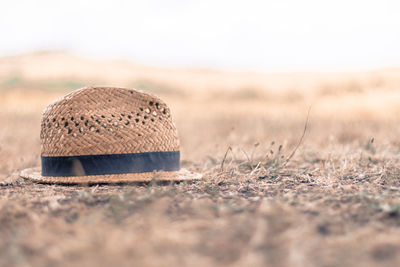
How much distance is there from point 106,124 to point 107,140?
4.9 inches

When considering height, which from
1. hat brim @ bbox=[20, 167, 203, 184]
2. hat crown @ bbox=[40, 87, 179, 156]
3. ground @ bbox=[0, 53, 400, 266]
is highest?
hat crown @ bbox=[40, 87, 179, 156]

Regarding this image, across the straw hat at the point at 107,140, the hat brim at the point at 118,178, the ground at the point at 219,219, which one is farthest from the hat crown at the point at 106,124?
the ground at the point at 219,219

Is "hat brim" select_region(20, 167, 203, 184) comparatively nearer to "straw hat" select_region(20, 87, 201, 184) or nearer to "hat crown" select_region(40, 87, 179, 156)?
"straw hat" select_region(20, 87, 201, 184)

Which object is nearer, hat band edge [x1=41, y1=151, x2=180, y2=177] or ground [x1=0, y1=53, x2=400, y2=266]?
ground [x1=0, y1=53, x2=400, y2=266]

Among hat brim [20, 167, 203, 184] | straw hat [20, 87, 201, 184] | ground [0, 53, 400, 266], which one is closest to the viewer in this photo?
ground [0, 53, 400, 266]

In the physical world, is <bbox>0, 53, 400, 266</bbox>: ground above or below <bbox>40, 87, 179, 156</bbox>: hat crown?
below

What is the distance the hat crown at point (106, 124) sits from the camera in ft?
11.2

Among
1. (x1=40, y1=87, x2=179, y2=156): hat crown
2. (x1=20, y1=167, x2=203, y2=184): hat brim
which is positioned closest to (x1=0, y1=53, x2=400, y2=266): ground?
(x1=20, y1=167, x2=203, y2=184): hat brim

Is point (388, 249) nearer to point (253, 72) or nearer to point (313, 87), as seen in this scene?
point (313, 87)

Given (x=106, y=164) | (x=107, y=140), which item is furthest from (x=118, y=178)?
(x=107, y=140)

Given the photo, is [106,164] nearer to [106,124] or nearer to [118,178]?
[118,178]

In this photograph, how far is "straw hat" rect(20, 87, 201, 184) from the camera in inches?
133

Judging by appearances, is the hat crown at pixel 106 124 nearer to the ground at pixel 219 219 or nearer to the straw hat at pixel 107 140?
the straw hat at pixel 107 140

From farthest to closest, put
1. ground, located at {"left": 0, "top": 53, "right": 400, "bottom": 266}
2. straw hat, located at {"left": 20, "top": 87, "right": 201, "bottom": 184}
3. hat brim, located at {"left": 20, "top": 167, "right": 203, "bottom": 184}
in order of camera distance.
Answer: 1. straw hat, located at {"left": 20, "top": 87, "right": 201, "bottom": 184}
2. hat brim, located at {"left": 20, "top": 167, "right": 203, "bottom": 184}
3. ground, located at {"left": 0, "top": 53, "right": 400, "bottom": 266}
